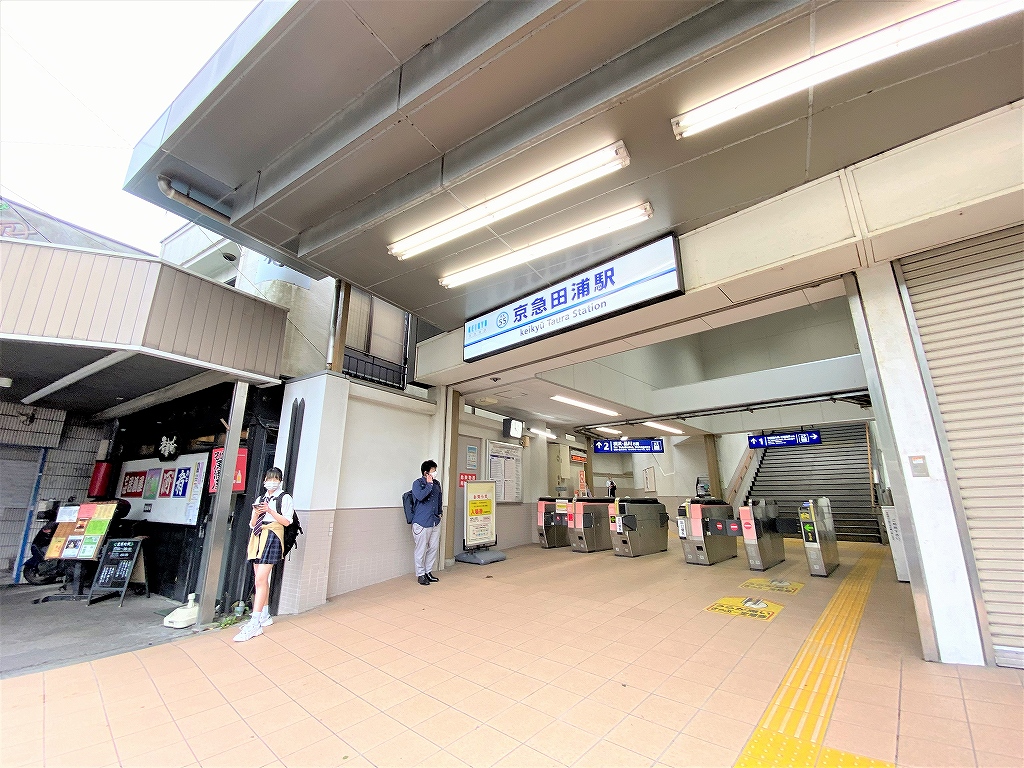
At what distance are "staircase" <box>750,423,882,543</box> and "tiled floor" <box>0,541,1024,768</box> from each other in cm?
751

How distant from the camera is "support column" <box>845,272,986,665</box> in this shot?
2.84 m

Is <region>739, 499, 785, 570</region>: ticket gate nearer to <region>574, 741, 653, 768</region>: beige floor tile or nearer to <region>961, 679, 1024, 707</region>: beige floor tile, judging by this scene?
<region>961, 679, 1024, 707</region>: beige floor tile

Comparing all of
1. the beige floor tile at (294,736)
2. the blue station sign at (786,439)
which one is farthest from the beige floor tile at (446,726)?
the blue station sign at (786,439)

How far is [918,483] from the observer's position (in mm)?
3031

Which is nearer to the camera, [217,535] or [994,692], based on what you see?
[994,692]

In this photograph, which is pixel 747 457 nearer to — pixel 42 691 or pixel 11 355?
pixel 42 691

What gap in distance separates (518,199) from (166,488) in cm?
649

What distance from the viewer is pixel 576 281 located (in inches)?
187

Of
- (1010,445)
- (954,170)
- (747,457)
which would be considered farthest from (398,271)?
(747,457)

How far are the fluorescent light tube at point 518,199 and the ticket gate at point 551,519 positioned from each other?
252 inches

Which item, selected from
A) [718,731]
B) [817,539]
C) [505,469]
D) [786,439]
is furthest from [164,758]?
[786,439]

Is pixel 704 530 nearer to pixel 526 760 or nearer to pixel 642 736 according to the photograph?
pixel 642 736

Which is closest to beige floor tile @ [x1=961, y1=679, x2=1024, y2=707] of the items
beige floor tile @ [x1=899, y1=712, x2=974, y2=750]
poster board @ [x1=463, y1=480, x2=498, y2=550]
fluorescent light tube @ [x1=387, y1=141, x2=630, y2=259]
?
beige floor tile @ [x1=899, y1=712, x2=974, y2=750]

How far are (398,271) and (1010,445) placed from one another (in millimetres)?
5569
